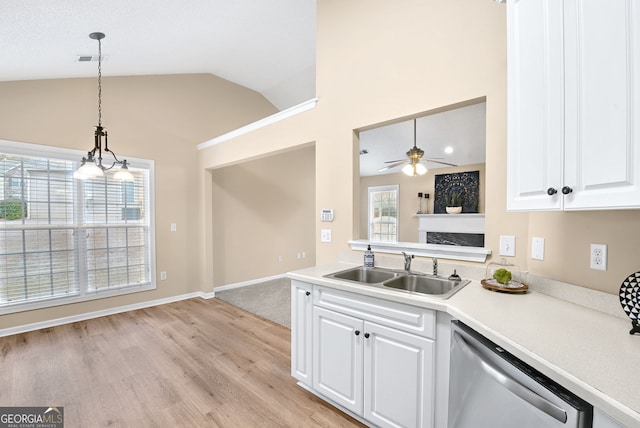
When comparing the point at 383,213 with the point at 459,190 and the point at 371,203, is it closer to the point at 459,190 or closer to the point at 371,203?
the point at 371,203

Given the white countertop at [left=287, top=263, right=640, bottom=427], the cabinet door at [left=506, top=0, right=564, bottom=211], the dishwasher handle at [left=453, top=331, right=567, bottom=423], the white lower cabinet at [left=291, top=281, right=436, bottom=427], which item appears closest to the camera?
the white countertop at [left=287, top=263, right=640, bottom=427]

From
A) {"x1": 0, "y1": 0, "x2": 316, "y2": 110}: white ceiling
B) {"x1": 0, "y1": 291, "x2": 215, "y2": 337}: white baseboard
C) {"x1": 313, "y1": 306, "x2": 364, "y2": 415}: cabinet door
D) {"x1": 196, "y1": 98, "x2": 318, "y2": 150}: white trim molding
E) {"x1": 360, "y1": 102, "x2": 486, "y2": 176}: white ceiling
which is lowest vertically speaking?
{"x1": 0, "y1": 291, "x2": 215, "y2": 337}: white baseboard

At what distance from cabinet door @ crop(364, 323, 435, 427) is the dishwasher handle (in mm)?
286

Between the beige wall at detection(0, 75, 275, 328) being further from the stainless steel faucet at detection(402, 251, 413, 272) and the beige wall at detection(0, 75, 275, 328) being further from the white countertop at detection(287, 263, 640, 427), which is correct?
the white countertop at detection(287, 263, 640, 427)

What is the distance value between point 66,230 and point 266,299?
273cm

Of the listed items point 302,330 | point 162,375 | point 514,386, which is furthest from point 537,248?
point 162,375

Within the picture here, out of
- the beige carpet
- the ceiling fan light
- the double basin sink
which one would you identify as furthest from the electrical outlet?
the ceiling fan light

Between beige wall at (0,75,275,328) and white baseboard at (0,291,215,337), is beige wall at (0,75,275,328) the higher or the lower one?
the higher one

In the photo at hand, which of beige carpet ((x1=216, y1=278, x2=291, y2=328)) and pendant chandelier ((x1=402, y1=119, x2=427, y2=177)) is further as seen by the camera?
pendant chandelier ((x1=402, y1=119, x2=427, y2=177))

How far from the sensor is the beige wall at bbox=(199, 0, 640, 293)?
4.81 feet

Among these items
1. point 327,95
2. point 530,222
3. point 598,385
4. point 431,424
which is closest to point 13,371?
point 431,424

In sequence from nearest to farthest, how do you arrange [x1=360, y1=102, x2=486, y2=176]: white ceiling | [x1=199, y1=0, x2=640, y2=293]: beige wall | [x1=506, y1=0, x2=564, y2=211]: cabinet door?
[x1=506, y1=0, x2=564, y2=211]: cabinet door, [x1=199, y1=0, x2=640, y2=293]: beige wall, [x1=360, y1=102, x2=486, y2=176]: white ceiling

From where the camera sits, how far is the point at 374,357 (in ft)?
5.76

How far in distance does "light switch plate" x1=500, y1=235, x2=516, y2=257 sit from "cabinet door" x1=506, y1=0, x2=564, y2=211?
20.3 inches
